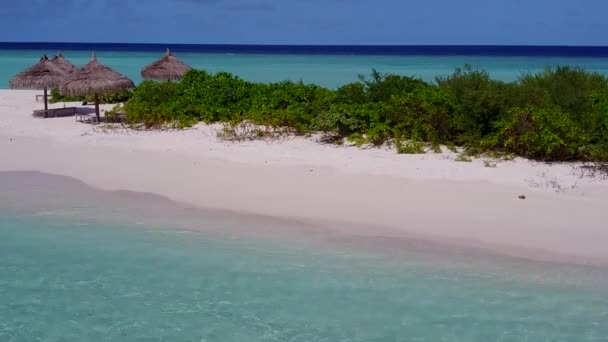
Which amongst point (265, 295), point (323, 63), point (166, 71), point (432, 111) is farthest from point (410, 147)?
point (323, 63)

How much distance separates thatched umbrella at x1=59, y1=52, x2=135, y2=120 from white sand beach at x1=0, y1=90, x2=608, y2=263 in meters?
1.51

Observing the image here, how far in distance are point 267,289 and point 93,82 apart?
10.3m

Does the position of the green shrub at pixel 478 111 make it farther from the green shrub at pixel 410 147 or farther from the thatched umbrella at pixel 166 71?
the thatched umbrella at pixel 166 71

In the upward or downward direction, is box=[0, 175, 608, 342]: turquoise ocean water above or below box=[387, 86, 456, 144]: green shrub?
below

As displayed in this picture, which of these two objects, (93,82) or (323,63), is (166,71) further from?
(323,63)

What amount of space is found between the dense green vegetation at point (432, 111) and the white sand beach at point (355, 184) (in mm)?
439

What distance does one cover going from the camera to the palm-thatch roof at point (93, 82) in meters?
16.5

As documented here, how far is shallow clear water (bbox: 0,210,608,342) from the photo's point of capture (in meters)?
6.72

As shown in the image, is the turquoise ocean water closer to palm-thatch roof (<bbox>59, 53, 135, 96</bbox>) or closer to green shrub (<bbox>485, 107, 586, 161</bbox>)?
green shrub (<bbox>485, 107, 586, 161</bbox>)

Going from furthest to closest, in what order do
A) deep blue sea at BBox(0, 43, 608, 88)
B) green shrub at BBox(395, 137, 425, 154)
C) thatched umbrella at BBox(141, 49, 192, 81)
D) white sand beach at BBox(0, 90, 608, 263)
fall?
deep blue sea at BBox(0, 43, 608, 88)
thatched umbrella at BBox(141, 49, 192, 81)
green shrub at BBox(395, 137, 425, 154)
white sand beach at BBox(0, 90, 608, 263)

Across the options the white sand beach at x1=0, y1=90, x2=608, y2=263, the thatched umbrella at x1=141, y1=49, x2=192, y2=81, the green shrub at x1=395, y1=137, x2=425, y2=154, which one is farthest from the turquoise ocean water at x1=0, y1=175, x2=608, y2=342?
the thatched umbrella at x1=141, y1=49, x2=192, y2=81

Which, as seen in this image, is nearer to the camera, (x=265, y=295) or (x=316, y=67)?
(x=265, y=295)

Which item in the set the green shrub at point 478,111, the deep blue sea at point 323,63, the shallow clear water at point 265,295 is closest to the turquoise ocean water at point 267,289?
the shallow clear water at point 265,295

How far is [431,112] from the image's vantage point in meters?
13.2
